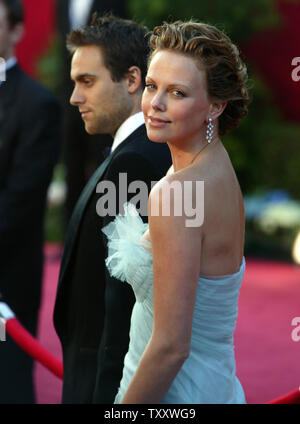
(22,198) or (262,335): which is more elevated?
(22,198)

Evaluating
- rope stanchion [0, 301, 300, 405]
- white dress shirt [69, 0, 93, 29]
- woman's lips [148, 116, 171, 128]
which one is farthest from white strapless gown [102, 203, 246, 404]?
white dress shirt [69, 0, 93, 29]

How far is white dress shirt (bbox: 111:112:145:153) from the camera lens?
235 centimetres

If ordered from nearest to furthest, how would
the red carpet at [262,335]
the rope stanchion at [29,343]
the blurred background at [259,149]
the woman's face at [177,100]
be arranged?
the woman's face at [177,100] → the rope stanchion at [29,343] → the red carpet at [262,335] → the blurred background at [259,149]

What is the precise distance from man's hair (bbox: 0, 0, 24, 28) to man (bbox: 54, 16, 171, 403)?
3.23ft

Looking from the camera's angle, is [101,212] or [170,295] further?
[101,212]

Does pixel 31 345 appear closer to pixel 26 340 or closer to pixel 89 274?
pixel 26 340

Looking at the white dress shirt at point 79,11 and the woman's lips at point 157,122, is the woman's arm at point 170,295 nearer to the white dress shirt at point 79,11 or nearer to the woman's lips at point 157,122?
the woman's lips at point 157,122

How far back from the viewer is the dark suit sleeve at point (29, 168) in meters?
3.30

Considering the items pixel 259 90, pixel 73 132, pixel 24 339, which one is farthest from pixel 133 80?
pixel 259 90

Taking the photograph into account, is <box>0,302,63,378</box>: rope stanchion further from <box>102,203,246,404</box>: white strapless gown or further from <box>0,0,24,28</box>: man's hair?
<box>0,0,24,28</box>: man's hair

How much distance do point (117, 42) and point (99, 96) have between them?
20 cm

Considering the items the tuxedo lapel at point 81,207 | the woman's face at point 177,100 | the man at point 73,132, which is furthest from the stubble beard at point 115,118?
the man at point 73,132

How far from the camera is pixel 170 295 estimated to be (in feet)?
5.28
